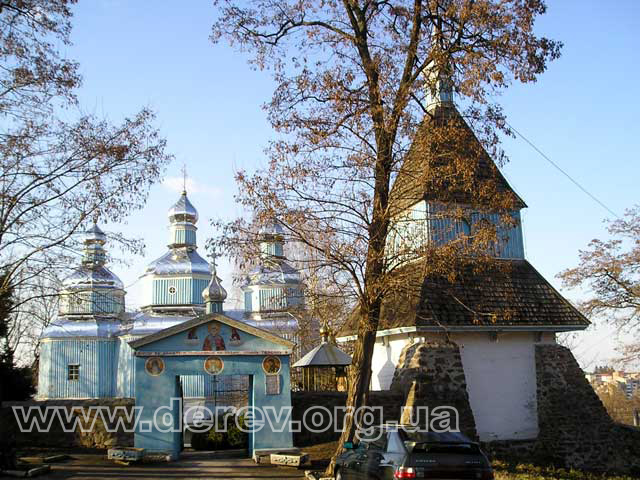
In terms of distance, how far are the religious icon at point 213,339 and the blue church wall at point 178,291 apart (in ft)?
79.9

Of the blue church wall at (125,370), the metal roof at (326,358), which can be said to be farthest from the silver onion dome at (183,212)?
the metal roof at (326,358)

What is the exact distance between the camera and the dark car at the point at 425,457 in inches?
387

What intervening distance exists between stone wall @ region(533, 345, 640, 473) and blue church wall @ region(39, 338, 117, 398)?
26.5 m

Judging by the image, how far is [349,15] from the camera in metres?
15.3

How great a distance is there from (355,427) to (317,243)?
156 inches

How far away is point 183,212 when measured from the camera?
43625mm

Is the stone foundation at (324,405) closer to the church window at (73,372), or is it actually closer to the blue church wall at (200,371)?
the blue church wall at (200,371)

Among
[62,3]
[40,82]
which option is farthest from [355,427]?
[62,3]

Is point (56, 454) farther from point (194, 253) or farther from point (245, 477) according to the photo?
point (194, 253)

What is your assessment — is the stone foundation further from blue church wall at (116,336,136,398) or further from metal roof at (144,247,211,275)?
metal roof at (144,247,211,275)

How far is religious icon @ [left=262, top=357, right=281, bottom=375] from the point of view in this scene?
18078mm

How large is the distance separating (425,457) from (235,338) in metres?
8.86

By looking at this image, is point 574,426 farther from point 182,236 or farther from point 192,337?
point 182,236

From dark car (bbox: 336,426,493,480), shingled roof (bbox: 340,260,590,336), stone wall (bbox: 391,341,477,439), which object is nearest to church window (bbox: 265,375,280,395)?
stone wall (bbox: 391,341,477,439)
